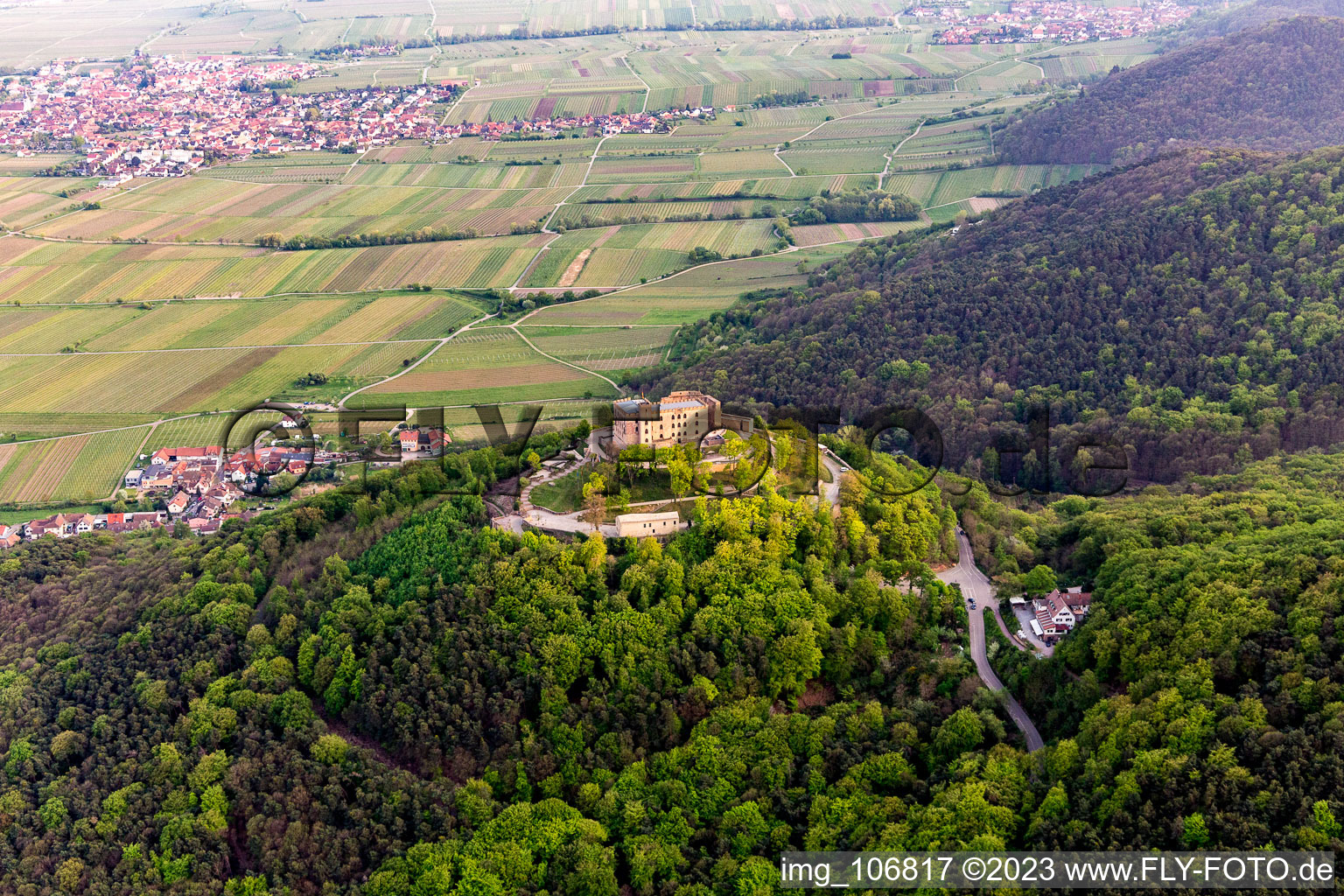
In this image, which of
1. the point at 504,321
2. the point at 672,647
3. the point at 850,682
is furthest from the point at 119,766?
the point at 504,321

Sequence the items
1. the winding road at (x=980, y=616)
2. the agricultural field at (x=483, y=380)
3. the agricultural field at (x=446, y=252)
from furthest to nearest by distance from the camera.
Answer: the agricultural field at (x=446, y=252), the agricultural field at (x=483, y=380), the winding road at (x=980, y=616)

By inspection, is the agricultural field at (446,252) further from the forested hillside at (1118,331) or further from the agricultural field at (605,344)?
the forested hillside at (1118,331)

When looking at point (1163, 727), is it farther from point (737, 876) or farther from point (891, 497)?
point (891, 497)

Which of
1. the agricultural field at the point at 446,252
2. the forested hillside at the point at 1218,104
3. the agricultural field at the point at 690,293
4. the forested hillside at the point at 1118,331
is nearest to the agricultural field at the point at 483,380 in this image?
the agricultural field at the point at 446,252

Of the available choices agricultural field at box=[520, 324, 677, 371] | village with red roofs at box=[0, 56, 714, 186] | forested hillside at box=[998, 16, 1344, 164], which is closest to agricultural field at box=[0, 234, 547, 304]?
agricultural field at box=[520, 324, 677, 371]

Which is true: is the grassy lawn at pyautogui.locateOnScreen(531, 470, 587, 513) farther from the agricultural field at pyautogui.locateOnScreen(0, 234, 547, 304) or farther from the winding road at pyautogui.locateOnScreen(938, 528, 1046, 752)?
the agricultural field at pyautogui.locateOnScreen(0, 234, 547, 304)
